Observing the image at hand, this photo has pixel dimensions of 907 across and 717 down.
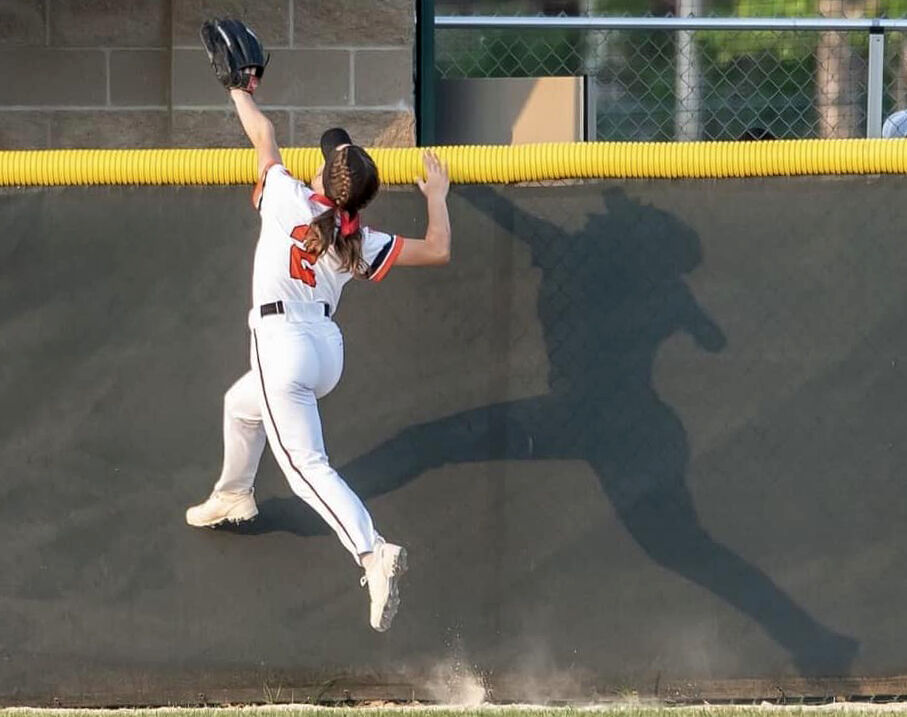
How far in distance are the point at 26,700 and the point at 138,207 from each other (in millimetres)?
1691

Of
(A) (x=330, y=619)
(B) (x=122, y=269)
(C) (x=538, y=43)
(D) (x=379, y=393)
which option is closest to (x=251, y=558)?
(A) (x=330, y=619)

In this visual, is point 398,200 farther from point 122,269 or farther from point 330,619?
point 330,619

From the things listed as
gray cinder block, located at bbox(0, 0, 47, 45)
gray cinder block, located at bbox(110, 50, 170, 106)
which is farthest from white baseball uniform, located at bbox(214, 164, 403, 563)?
gray cinder block, located at bbox(0, 0, 47, 45)

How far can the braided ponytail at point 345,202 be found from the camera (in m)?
5.10

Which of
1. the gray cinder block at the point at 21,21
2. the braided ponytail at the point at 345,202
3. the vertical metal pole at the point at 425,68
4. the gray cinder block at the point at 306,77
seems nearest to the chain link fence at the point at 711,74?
the vertical metal pole at the point at 425,68

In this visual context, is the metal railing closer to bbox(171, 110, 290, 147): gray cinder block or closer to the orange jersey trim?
bbox(171, 110, 290, 147): gray cinder block

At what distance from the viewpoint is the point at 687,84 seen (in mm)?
8125

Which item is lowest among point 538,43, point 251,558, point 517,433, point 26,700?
point 26,700

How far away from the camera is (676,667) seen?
5.72 metres

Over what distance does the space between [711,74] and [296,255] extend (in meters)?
3.48

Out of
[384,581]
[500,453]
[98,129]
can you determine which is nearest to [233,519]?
[384,581]

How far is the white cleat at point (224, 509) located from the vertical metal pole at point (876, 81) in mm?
3911

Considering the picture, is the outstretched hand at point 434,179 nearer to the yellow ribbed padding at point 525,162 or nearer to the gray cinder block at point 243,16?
the yellow ribbed padding at point 525,162

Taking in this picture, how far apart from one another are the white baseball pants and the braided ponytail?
265 millimetres
